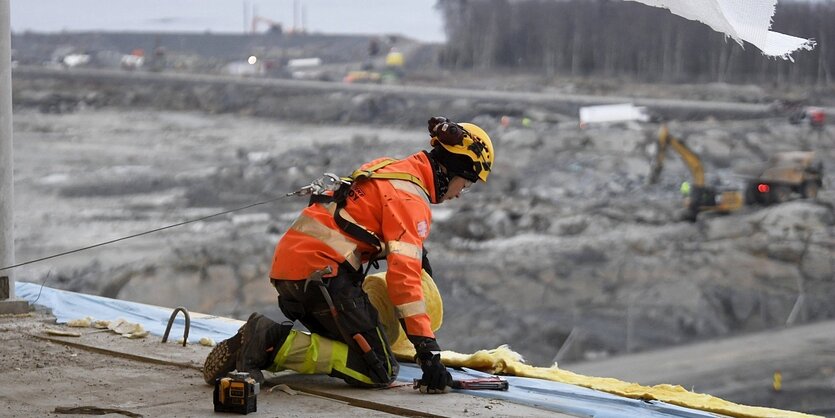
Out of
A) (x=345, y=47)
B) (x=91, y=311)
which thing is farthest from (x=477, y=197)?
(x=91, y=311)

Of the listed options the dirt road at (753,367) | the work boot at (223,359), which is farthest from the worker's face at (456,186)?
the dirt road at (753,367)

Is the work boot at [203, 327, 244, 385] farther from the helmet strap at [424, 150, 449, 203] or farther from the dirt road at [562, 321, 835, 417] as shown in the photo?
the dirt road at [562, 321, 835, 417]

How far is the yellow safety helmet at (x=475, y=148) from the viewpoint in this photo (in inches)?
149

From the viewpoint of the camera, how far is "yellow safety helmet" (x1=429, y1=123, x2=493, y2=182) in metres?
3.79

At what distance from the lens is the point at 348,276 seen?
3.72 meters

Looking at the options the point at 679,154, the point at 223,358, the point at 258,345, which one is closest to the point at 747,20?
the point at 258,345

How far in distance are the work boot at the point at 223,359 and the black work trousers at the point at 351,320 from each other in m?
0.25

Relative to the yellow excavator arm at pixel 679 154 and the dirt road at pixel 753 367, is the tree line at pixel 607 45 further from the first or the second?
the dirt road at pixel 753 367

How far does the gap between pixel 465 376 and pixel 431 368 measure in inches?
17.1

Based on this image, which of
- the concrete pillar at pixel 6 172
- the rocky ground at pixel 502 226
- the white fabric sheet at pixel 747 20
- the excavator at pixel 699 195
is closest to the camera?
the white fabric sheet at pixel 747 20

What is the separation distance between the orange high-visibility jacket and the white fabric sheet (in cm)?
110

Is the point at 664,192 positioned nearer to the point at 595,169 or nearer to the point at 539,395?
the point at 595,169

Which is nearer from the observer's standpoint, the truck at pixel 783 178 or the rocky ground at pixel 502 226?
the rocky ground at pixel 502 226

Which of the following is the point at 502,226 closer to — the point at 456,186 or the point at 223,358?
the point at 456,186
